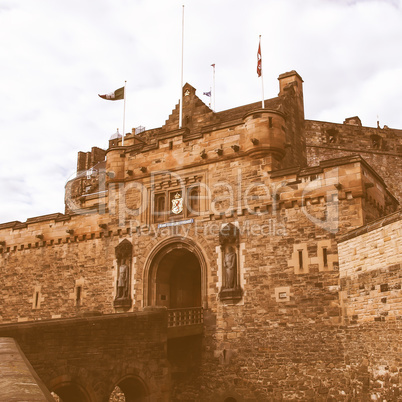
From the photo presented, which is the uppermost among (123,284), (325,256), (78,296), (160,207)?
(160,207)

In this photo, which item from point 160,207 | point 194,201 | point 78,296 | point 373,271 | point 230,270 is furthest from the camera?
point 78,296

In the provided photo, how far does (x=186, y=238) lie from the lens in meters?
18.5

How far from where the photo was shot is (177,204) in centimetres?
1931

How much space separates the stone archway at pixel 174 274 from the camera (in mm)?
18633

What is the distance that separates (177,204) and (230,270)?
3825 millimetres

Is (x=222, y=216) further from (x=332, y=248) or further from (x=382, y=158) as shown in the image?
(x=382, y=158)

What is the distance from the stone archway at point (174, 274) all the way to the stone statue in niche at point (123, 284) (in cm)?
88

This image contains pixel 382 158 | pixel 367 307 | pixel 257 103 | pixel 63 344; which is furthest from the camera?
pixel 382 158

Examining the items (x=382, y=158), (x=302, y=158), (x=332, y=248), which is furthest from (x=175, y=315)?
(x=382, y=158)

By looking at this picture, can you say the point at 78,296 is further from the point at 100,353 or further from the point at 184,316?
the point at 100,353

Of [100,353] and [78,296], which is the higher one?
[78,296]

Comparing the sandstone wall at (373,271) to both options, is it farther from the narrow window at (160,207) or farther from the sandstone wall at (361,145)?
the sandstone wall at (361,145)

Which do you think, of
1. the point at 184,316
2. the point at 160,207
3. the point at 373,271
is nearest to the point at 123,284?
the point at 160,207

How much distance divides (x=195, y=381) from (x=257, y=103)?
43.5 ft
